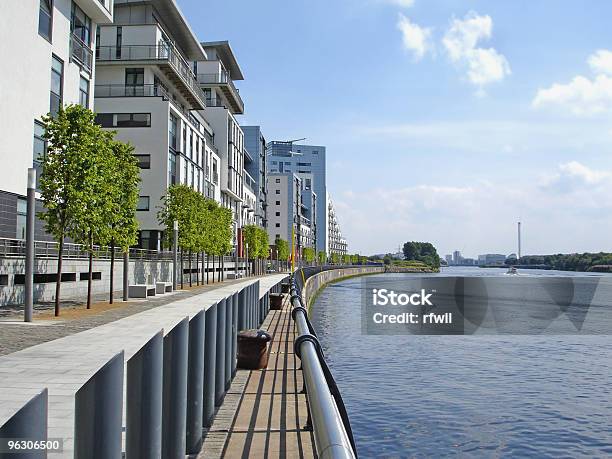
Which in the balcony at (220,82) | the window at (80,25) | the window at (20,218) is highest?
the balcony at (220,82)

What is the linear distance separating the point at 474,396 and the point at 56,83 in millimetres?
23006

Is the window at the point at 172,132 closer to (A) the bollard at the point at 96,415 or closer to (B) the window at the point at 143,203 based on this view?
(B) the window at the point at 143,203

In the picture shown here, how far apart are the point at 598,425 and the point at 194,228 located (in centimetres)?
2884

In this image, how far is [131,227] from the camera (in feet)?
89.9

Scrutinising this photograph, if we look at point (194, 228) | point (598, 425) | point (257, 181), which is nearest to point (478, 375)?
point (598, 425)

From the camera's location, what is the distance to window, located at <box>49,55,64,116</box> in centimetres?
2886

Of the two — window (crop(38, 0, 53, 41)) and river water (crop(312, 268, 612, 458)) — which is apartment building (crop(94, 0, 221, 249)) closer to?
window (crop(38, 0, 53, 41))

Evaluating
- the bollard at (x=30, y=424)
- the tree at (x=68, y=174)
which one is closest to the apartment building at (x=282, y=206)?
the tree at (x=68, y=174)

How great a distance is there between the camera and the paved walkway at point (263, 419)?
6078mm

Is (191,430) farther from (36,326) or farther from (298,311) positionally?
(36,326)

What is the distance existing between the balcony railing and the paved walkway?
996 inches

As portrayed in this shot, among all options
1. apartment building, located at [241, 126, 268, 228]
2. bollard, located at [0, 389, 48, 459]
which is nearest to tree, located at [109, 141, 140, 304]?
bollard, located at [0, 389, 48, 459]

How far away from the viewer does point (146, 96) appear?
48844 millimetres

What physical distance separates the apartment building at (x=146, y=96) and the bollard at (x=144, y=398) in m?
43.4
